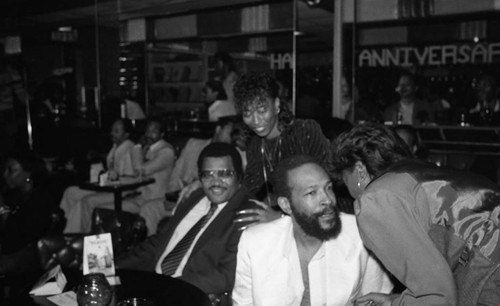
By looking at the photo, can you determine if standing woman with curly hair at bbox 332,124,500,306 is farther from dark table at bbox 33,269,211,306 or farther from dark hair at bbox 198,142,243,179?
dark hair at bbox 198,142,243,179

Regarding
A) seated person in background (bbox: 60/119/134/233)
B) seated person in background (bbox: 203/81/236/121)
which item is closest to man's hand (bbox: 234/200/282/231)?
seated person in background (bbox: 60/119/134/233)

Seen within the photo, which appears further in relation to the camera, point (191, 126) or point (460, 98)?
point (460, 98)

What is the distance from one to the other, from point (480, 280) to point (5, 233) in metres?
3.22

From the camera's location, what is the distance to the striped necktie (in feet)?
9.90

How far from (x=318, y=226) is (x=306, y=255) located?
6.6 inches

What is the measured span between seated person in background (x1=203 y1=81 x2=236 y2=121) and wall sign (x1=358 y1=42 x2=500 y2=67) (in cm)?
378

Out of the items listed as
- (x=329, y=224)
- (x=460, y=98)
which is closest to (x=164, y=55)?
(x=460, y=98)

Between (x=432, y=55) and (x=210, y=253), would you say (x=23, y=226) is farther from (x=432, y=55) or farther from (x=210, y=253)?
(x=432, y=55)

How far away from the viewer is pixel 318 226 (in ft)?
7.68

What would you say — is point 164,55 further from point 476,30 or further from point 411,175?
point 411,175

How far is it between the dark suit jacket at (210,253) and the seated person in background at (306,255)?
A: 293 millimetres

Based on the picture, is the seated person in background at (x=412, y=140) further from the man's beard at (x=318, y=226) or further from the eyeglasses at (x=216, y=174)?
the man's beard at (x=318, y=226)

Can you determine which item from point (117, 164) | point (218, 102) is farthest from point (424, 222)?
point (218, 102)

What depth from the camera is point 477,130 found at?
19.0 ft
